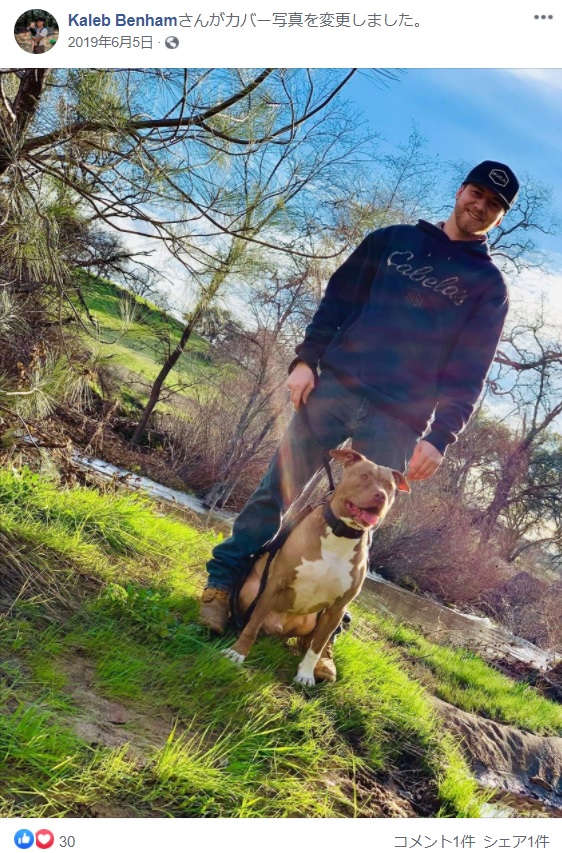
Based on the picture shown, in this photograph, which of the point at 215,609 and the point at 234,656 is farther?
the point at 215,609

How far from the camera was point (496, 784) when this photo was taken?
Result: 115 inches

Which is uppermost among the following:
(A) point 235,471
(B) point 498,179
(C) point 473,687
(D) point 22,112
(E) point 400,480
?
(B) point 498,179

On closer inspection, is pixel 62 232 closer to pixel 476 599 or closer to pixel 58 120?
pixel 58 120

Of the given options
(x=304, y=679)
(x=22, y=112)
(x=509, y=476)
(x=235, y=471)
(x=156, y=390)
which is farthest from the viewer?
(x=509, y=476)

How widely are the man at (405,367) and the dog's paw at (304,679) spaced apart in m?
0.08

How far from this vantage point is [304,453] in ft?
8.37

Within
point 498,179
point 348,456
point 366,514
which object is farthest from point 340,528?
point 498,179

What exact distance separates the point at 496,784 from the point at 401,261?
7.63ft

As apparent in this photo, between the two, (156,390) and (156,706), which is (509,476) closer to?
(156,390)
